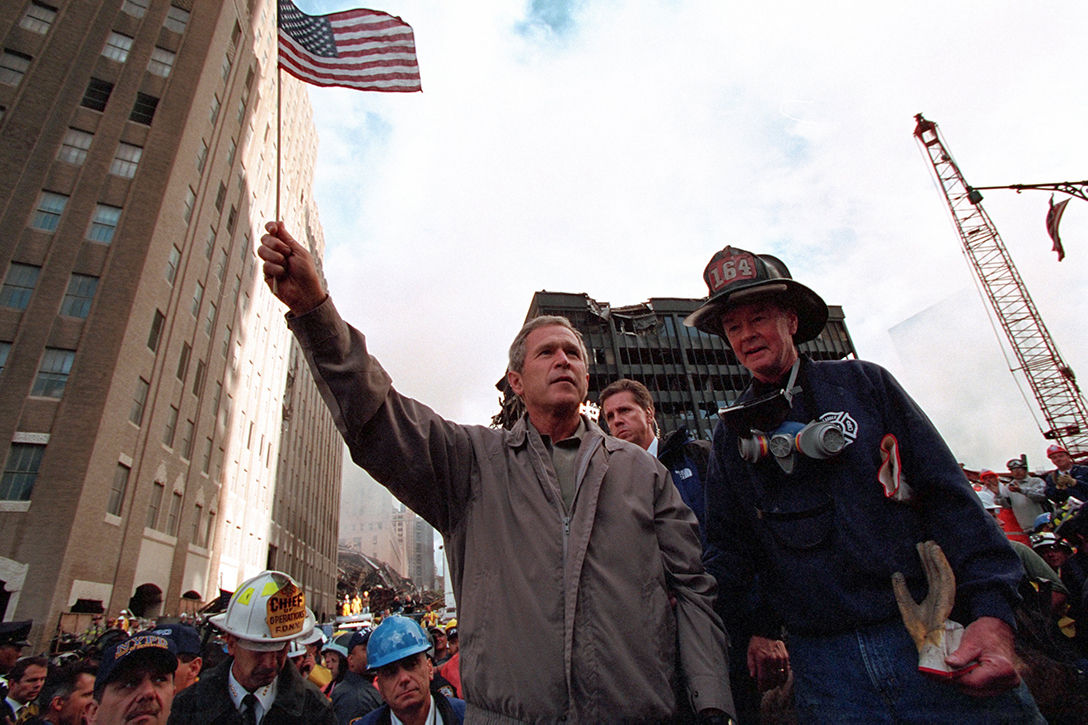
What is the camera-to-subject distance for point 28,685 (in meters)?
5.89

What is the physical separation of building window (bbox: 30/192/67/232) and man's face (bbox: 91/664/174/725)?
2419 centimetres

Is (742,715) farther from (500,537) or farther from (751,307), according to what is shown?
(751,307)

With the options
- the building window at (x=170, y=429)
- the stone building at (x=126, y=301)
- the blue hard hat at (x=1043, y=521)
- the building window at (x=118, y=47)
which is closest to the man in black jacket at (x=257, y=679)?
the blue hard hat at (x=1043, y=521)

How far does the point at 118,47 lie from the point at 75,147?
620 cm

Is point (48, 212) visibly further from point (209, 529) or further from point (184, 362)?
point (209, 529)

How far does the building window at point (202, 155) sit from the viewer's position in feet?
85.8

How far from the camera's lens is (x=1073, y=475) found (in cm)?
768

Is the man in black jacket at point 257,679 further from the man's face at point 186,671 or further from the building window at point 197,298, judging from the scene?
the building window at point 197,298

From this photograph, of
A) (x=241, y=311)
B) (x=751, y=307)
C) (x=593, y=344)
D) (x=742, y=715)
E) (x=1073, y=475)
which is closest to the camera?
(x=751, y=307)

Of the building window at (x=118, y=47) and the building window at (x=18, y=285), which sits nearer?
the building window at (x=18, y=285)

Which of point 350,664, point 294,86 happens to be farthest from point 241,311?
point 350,664

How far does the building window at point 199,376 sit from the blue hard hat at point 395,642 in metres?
26.3

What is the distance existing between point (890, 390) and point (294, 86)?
5508 centimetres

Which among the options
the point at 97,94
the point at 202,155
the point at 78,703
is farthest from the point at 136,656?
the point at 97,94
